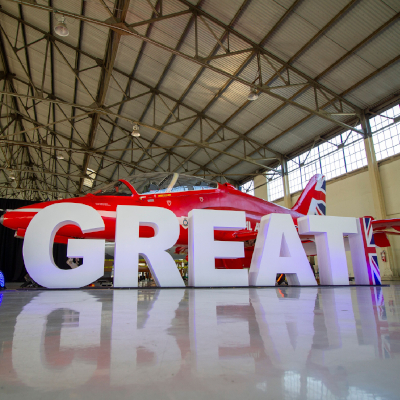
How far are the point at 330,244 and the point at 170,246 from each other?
346 cm

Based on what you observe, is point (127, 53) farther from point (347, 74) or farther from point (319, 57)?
point (347, 74)

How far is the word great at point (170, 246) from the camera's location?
529cm

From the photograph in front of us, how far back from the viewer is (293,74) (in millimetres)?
14891

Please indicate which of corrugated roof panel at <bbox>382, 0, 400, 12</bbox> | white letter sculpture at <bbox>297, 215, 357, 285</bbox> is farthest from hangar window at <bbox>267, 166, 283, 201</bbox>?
white letter sculpture at <bbox>297, 215, 357, 285</bbox>

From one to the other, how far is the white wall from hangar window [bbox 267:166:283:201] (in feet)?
15.6

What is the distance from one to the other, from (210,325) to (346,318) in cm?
81

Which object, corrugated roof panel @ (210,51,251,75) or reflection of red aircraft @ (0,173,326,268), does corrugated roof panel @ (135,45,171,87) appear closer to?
corrugated roof panel @ (210,51,251,75)

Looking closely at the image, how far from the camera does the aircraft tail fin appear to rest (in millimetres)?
12297

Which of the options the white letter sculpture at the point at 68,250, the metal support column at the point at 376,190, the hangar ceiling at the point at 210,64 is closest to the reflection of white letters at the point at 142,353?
the white letter sculpture at the point at 68,250

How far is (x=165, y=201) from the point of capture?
7.61 metres

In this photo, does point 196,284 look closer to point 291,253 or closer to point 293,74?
point 291,253

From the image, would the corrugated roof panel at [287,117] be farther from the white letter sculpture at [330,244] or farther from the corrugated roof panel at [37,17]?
the white letter sculpture at [330,244]

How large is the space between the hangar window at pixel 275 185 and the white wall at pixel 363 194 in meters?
4.76

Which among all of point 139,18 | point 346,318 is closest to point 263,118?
point 139,18
